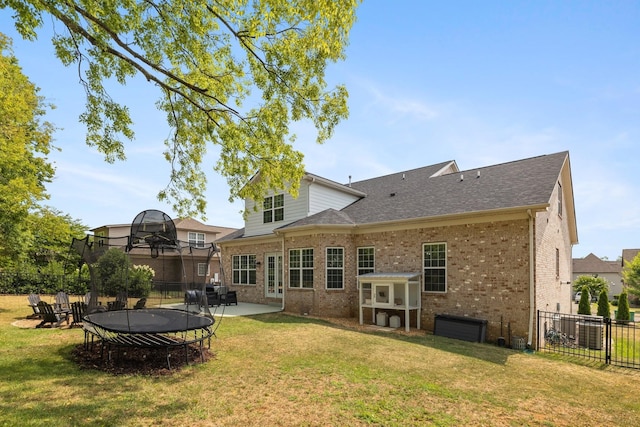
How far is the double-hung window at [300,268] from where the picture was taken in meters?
15.5

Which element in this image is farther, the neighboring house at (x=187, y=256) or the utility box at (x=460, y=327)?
the neighboring house at (x=187, y=256)

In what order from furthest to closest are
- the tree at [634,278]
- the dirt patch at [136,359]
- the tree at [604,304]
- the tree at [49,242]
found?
the tree at [634,278] < the tree at [604,304] < the tree at [49,242] < the dirt patch at [136,359]

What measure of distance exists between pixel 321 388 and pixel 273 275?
12996 mm

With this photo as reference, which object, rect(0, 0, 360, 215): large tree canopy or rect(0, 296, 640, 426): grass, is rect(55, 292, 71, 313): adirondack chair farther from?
rect(0, 0, 360, 215): large tree canopy

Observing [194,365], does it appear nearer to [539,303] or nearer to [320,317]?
[320,317]

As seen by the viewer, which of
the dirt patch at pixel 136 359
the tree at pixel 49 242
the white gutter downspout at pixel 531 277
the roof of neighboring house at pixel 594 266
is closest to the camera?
the dirt patch at pixel 136 359

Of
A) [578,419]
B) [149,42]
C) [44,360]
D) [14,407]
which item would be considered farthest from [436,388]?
[149,42]

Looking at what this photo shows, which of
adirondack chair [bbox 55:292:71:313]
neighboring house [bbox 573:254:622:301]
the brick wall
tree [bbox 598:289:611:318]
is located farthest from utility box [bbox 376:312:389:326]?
neighboring house [bbox 573:254:622:301]

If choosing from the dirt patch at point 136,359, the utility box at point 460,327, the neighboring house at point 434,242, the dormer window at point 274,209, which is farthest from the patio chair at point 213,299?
the utility box at point 460,327

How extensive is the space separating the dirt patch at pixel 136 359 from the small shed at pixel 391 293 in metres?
6.64

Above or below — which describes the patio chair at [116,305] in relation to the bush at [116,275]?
below

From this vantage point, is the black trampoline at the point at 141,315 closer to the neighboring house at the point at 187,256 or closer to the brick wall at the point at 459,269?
the brick wall at the point at 459,269

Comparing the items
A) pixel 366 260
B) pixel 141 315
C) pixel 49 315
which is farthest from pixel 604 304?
pixel 49 315

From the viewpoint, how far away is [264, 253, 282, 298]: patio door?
18.3m
